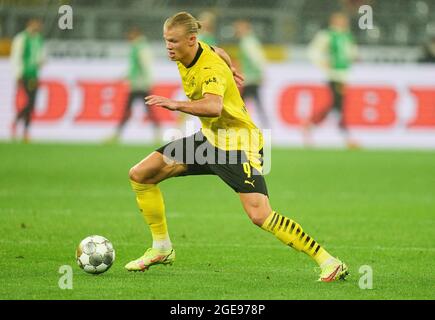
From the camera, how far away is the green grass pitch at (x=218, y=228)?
24.7 ft

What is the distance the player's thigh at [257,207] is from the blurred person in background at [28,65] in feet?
47.0

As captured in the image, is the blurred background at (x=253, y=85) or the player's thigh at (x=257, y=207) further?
the blurred background at (x=253, y=85)

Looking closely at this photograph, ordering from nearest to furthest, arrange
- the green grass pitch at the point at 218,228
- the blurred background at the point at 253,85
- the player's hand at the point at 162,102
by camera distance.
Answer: the player's hand at the point at 162,102 < the green grass pitch at the point at 218,228 < the blurred background at the point at 253,85

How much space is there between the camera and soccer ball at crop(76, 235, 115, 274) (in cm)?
793

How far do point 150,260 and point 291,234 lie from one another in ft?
4.15

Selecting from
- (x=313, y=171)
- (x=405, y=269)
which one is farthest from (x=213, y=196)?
(x=405, y=269)

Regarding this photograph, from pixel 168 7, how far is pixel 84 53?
260 centimetres

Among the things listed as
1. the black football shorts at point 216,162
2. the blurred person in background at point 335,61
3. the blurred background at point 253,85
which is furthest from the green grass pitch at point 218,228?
the blurred background at point 253,85

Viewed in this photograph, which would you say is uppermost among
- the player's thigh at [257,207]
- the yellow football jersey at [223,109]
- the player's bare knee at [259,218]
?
the yellow football jersey at [223,109]

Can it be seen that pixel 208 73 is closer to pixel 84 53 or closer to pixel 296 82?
pixel 296 82

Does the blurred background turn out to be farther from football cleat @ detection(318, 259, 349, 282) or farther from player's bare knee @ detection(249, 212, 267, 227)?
football cleat @ detection(318, 259, 349, 282)

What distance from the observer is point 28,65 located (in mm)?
21984

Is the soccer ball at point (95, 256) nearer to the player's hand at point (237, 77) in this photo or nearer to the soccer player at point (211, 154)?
the soccer player at point (211, 154)

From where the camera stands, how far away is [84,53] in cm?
2330
